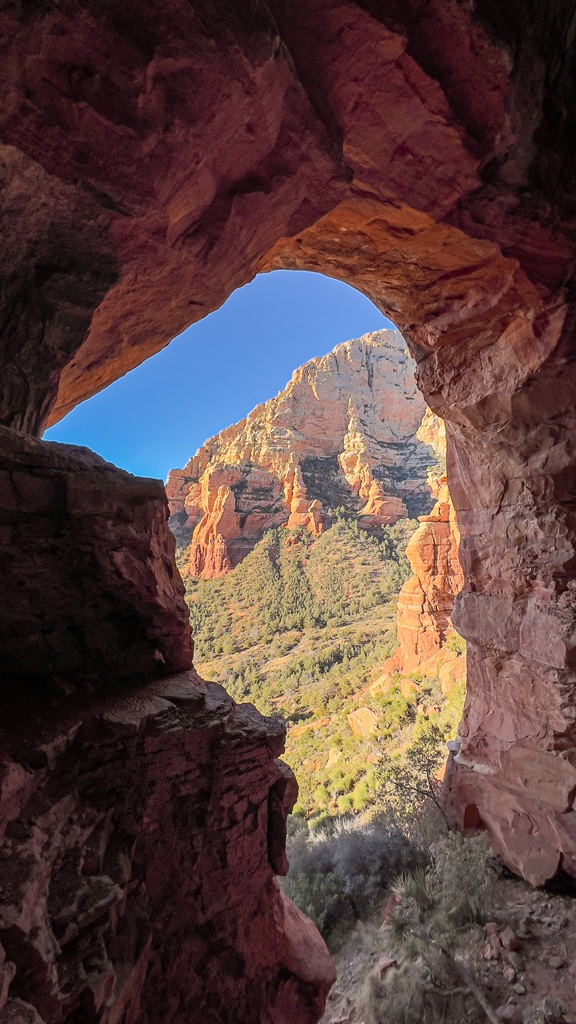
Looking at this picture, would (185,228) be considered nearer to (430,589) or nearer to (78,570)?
(78,570)

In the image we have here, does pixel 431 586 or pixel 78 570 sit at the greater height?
pixel 78 570

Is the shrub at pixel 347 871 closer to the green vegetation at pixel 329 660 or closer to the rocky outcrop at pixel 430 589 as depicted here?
the green vegetation at pixel 329 660

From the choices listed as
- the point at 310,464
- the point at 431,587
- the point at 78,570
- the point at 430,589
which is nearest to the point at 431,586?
the point at 431,587

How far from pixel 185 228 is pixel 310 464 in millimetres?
45937

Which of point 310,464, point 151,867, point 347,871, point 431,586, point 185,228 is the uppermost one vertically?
point 310,464

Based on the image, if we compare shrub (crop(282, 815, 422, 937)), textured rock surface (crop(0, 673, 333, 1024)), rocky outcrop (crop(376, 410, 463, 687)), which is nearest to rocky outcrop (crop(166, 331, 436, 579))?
rocky outcrop (crop(376, 410, 463, 687))

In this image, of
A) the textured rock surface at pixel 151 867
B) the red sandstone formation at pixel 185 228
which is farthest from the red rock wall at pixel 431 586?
the textured rock surface at pixel 151 867

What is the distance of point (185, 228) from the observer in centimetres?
358

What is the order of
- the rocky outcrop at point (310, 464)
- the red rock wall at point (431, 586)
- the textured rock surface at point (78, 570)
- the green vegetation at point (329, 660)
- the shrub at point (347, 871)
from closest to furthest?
the textured rock surface at point (78, 570) < the shrub at point (347, 871) < the green vegetation at point (329, 660) < the red rock wall at point (431, 586) < the rocky outcrop at point (310, 464)

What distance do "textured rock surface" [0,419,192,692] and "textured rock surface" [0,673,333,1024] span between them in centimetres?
40

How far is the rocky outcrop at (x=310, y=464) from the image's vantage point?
4253 centimetres

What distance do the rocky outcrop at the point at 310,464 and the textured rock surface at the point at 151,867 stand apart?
3524cm

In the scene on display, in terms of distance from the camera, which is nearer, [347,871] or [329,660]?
[347,871]

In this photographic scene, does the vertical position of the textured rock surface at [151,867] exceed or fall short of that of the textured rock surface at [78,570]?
it falls short
